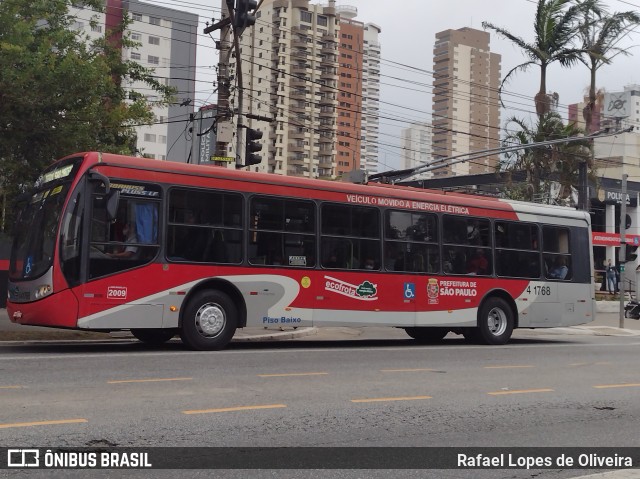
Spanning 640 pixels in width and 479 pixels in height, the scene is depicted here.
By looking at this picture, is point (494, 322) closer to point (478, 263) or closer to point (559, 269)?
point (478, 263)

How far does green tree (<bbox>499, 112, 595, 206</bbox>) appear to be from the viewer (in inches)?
1425

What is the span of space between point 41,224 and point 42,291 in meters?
1.24

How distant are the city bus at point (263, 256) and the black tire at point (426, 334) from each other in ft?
0.14

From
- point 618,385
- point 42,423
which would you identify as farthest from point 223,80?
point 42,423

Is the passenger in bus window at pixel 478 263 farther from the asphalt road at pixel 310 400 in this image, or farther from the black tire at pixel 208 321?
the black tire at pixel 208 321

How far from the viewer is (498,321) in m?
19.5

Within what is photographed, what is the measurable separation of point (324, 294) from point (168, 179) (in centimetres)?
389

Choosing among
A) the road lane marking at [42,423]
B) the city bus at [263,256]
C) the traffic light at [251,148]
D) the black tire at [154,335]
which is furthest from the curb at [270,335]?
the road lane marking at [42,423]

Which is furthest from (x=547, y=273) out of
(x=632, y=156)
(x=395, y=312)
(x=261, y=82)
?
(x=261, y=82)

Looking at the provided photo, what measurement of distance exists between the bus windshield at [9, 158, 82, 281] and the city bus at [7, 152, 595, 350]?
34 mm

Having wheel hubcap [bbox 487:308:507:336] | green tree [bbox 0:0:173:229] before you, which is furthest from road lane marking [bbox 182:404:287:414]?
wheel hubcap [bbox 487:308:507:336]

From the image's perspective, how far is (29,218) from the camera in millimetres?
14602

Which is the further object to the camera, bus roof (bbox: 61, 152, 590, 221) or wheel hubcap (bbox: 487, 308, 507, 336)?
wheel hubcap (bbox: 487, 308, 507, 336)

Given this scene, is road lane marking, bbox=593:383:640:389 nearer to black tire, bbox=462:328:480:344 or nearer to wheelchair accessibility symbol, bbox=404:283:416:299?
wheelchair accessibility symbol, bbox=404:283:416:299
